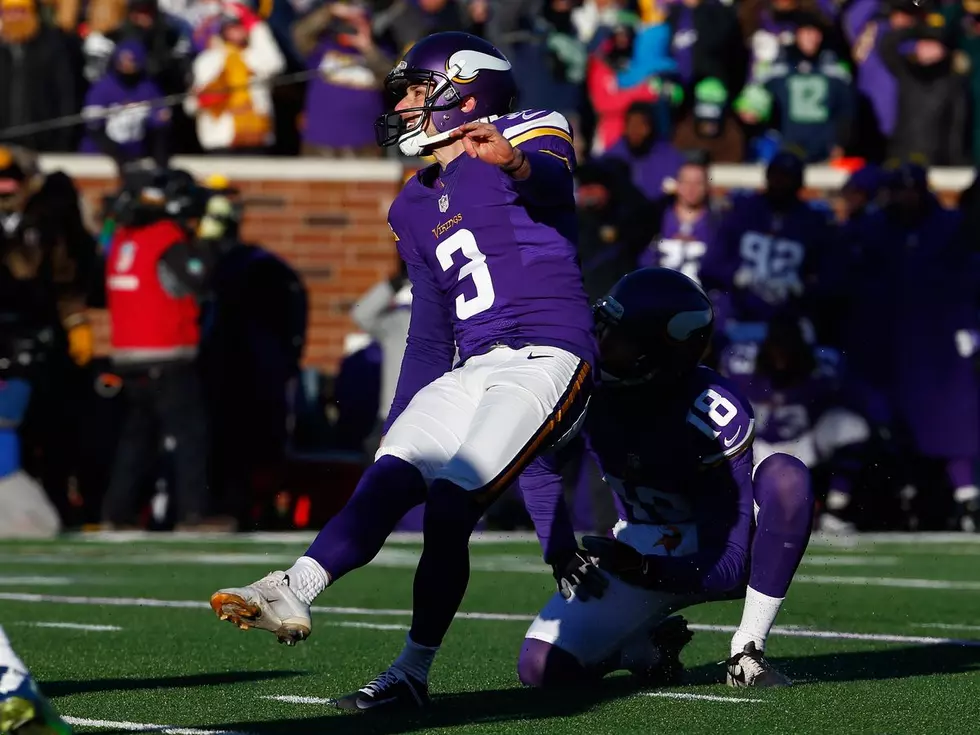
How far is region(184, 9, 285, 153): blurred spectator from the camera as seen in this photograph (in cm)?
1430

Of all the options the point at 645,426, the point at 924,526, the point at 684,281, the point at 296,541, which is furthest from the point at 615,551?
the point at 924,526

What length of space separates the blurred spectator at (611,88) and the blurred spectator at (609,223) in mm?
1809

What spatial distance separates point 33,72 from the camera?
46.6 ft

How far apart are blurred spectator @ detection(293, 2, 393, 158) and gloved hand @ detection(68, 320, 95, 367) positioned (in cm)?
280

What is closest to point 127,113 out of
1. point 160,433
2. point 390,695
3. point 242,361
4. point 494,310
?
point 242,361

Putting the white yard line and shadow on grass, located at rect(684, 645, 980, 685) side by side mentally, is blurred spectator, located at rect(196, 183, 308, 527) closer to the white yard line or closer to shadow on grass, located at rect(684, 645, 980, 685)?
the white yard line

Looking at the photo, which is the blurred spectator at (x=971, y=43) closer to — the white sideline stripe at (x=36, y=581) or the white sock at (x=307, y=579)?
the white sideline stripe at (x=36, y=581)

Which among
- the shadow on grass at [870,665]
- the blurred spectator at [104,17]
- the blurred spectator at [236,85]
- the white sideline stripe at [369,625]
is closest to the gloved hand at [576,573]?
the shadow on grass at [870,665]

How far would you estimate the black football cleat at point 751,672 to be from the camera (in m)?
5.68

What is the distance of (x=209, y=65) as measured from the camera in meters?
14.3

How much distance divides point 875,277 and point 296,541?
12.9ft

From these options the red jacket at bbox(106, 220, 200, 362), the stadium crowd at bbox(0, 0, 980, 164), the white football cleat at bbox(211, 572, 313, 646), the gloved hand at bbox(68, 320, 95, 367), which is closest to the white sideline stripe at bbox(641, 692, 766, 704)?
the white football cleat at bbox(211, 572, 313, 646)

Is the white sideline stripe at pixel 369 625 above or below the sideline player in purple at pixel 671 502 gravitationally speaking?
below

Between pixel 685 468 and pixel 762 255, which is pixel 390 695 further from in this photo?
pixel 762 255
